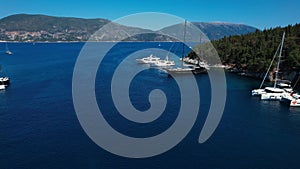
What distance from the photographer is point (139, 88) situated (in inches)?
1837

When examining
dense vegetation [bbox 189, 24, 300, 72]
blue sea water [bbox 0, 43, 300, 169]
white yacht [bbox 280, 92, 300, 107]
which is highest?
dense vegetation [bbox 189, 24, 300, 72]

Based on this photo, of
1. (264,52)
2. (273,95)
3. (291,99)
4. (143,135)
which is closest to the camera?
(143,135)

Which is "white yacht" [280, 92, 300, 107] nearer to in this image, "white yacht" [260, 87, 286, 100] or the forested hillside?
"white yacht" [260, 87, 286, 100]

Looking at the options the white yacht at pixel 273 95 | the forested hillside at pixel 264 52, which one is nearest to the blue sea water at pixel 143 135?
the white yacht at pixel 273 95

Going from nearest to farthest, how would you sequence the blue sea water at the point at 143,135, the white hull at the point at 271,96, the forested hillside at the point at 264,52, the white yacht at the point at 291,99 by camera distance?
1. the blue sea water at the point at 143,135
2. the white yacht at the point at 291,99
3. the white hull at the point at 271,96
4. the forested hillside at the point at 264,52

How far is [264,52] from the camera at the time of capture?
5656 centimetres

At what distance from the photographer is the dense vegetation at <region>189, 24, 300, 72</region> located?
170 ft

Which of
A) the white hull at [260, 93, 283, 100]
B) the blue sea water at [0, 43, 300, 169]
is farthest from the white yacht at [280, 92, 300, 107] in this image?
the blue sea water at [0, 43, 300, 169]

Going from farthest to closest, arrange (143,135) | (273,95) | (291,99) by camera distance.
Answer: (273,95)
(291,99)
(143,135)

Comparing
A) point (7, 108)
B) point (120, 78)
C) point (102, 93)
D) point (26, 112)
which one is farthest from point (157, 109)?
point (120, 78)

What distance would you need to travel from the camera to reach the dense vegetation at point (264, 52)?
51781 millimetres

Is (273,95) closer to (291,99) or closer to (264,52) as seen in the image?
(291,99)

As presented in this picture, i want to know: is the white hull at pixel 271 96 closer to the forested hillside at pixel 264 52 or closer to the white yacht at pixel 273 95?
the white yacht at pixel 273 95

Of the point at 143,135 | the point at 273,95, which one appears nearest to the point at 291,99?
the point at 273,95
